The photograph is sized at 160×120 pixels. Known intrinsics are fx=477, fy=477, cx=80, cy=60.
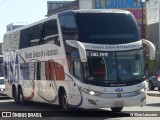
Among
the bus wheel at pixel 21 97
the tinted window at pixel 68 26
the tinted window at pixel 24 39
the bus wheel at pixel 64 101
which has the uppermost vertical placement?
the tinted window at pixel 68 26

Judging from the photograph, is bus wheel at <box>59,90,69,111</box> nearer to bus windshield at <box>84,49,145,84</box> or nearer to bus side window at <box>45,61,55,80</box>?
bus side window at <box>45,61,55,80</box>

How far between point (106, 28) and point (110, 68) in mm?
1585

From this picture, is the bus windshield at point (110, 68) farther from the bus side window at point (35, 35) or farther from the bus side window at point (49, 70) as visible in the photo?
the bus side window at point (35, 35)

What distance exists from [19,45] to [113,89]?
986 centimetres

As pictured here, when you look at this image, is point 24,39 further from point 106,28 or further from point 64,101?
point 106,28

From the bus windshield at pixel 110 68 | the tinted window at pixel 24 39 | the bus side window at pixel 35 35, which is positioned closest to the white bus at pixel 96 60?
the bus windshield at pixel 110 68

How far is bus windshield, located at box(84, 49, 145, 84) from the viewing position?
16.4 meters

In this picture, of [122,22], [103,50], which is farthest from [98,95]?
[122,22]

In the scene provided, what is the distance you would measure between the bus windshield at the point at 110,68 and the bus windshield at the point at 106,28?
520 millimetres

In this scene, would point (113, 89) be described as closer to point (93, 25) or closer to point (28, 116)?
point (93, 25)

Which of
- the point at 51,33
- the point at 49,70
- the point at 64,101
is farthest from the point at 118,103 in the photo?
the point at 51,33

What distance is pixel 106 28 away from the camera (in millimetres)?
17141

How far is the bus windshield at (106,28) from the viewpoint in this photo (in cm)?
1683

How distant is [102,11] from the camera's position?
1755 centimetres
